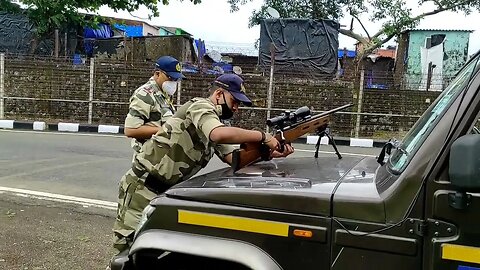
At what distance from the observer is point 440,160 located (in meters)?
1.84

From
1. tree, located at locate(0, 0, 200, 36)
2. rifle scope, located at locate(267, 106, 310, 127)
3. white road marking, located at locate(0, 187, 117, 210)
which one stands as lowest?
white road marking, located at locate(0, 187, 117, 210)

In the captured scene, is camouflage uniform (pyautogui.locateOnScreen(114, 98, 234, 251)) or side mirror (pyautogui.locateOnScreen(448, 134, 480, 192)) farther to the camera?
camouflage uniform (pyautogui.locateOnScreen(114, 98, 234, 251))

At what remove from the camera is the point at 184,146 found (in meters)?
3.30

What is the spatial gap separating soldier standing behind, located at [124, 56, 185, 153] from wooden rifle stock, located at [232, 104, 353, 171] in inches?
47.3

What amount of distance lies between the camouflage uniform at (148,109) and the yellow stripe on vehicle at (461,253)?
258 cm

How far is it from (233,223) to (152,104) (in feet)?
6.71

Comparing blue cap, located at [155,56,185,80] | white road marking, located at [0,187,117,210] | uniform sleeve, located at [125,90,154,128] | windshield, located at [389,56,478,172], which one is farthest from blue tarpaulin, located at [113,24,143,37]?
windshield, located at [389,56,478,172]

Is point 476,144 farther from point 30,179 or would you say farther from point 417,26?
point 417,26

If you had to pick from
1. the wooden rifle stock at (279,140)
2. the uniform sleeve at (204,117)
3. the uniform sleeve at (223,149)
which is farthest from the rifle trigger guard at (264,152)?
the uniform sleeve at (223,149)

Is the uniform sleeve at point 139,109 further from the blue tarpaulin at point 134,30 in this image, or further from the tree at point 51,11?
the blue tarpaulin at point 134,30

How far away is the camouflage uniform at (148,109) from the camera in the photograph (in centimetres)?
396

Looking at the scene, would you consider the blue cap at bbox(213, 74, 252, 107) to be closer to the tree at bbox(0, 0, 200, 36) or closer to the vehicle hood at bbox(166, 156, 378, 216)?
the vehicle hood at bbox(166, 156, 378, 216)

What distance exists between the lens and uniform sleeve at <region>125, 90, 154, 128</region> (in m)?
3.95

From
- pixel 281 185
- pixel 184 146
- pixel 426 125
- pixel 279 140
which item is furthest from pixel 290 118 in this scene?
pixel 426 125
